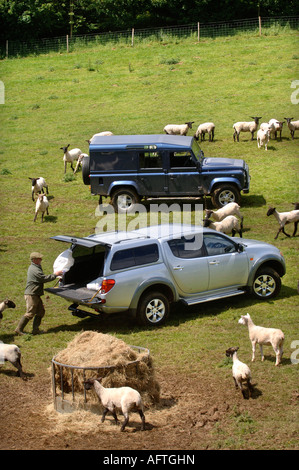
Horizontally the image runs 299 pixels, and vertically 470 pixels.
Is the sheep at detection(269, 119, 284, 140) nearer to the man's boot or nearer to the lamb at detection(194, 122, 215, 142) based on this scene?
the lamb at detection(194, 122, 215, 142)

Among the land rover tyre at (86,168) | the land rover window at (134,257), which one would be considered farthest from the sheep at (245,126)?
the land rover window at (134,257)

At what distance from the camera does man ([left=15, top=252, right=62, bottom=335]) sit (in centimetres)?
1176

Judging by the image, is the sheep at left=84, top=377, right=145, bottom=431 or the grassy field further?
the grassy field

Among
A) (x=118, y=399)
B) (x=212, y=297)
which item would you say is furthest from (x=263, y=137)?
(x=118, y=399)

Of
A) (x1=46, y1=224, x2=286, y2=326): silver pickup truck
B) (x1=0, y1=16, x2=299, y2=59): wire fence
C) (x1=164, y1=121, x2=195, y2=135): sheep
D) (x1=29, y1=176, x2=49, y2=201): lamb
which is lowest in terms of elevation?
(x1=46, y1=224, x2=286, y2=326): silver pickup truck

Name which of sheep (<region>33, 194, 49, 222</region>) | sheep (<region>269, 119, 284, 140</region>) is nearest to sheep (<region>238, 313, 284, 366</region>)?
sheep (<region>33, 194, 49, 222</region>)

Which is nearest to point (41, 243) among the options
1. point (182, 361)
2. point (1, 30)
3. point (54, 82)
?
point (182, 361)

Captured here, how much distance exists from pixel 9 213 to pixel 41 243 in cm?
352

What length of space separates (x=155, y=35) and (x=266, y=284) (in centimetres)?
3408

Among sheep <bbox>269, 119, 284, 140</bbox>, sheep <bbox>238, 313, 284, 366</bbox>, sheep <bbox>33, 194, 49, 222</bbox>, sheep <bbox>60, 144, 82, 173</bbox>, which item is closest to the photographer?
sheep <bbox>238, 313, 284, 366</bbox>

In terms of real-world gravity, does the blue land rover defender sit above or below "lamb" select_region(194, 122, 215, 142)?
below

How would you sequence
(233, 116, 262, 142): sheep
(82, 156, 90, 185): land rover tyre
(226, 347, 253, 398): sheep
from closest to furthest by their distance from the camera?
(226, 347, 253, 398): sheep → (82, 156, 90, 185): land rover tyre → (233, 116, 262, 142): sheep

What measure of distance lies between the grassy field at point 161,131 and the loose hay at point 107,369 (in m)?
1.24

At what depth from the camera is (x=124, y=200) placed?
19891 mm
